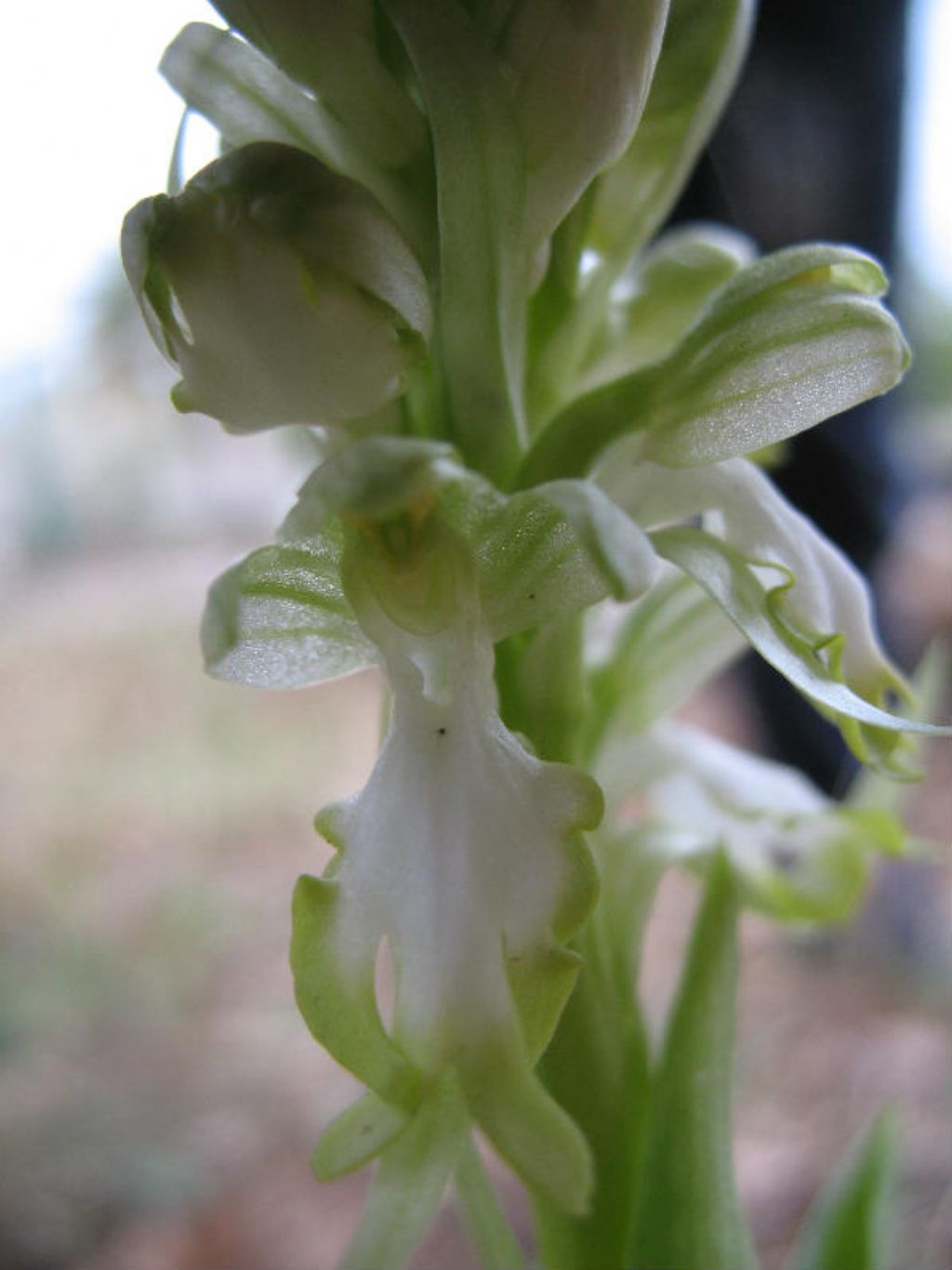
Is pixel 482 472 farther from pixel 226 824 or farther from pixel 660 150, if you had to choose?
pixel 226 824

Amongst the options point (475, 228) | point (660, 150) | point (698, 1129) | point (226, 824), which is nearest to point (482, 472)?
point (475, 228)

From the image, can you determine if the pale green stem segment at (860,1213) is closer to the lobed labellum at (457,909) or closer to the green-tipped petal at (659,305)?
the lobed labellum at (457,909)

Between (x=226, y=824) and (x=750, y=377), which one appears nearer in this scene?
(x=750, y=377)

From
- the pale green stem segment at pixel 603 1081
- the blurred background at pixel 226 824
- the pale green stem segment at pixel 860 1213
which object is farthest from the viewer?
the blurred background at pixel 226 824

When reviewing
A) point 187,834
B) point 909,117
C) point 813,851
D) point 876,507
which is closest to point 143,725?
point 187,834

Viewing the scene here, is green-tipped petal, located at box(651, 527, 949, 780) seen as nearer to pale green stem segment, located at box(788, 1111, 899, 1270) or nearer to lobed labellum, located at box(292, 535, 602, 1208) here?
lobed labellum, located at box(292, 535, 602, 1208)

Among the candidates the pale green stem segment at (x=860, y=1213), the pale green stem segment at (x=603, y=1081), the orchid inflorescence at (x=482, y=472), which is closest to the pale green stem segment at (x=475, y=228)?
the orchid inflorescence at (x=482, y=472)
